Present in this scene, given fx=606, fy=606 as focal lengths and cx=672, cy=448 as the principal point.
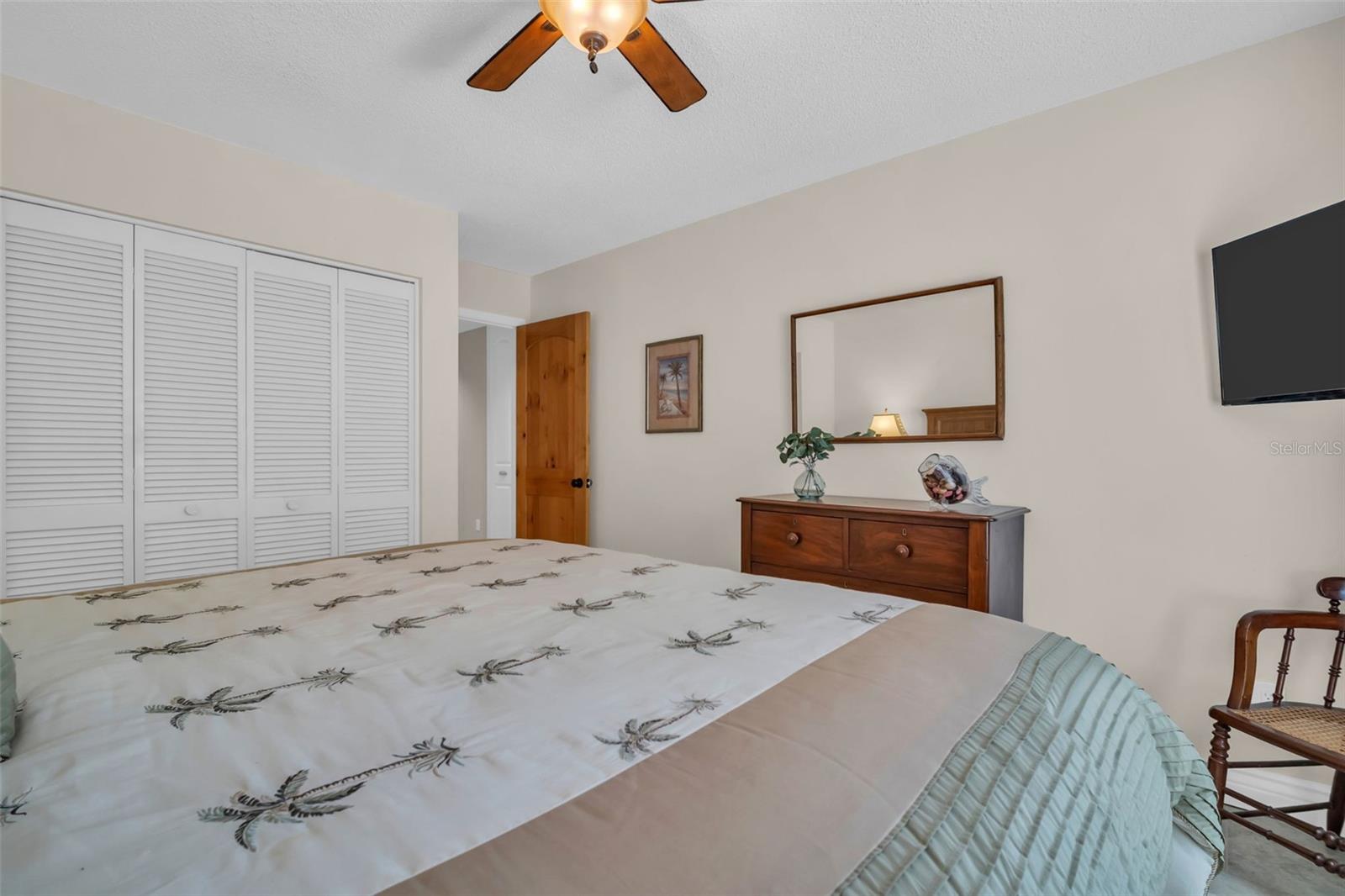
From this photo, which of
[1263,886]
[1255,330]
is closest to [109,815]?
[1263,886]

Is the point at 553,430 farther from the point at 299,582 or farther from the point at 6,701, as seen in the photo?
the point at 6,701

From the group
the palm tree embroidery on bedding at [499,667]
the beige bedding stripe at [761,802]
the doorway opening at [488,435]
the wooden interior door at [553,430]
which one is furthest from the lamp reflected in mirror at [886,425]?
the doorway opening at [488,435]

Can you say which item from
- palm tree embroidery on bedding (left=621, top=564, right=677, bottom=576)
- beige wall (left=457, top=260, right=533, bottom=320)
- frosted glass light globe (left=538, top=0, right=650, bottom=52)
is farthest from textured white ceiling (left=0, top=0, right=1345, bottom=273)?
palm tree embroidery on bedding (left=621, top=564, right=677, bottom=576)

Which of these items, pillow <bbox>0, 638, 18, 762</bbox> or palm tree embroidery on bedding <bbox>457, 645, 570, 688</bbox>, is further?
palm tree embroidery on bedding <bbox>457, 645, 570, 688</bbox>

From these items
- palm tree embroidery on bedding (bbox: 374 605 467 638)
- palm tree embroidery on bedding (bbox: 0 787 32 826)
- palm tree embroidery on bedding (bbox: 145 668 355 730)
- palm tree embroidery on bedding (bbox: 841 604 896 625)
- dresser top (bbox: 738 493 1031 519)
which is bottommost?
palm tree embroidery on bedding (bbox: 841 604 896 625)

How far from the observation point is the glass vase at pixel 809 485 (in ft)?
9.34

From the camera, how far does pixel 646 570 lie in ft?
5.92

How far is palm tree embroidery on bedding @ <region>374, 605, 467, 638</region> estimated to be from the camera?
119 cm

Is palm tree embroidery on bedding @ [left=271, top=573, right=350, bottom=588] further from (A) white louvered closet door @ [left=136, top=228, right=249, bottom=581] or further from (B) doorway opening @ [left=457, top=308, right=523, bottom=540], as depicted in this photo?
(B) doorway opening @ [left=457, top=308, right=523, bottom=540]

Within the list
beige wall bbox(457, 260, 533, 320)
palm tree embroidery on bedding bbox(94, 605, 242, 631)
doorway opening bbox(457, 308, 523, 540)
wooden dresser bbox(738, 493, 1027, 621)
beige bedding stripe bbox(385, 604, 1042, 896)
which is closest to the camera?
beige bedding stripe bbox(385, 604, 1042, 896)

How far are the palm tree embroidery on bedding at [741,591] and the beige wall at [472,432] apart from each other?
4.31 metres

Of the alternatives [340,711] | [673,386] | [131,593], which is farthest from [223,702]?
[673,386]

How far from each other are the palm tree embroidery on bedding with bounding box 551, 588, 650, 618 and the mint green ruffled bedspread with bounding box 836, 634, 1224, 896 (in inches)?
31.1

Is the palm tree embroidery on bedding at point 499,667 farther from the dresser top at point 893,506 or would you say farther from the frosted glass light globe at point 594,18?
the dresser top at point 893,506
